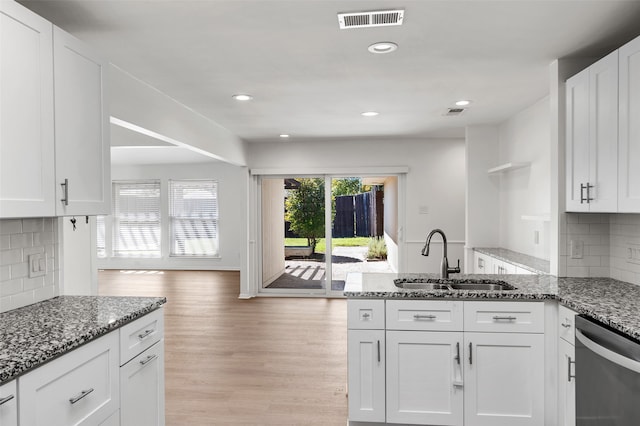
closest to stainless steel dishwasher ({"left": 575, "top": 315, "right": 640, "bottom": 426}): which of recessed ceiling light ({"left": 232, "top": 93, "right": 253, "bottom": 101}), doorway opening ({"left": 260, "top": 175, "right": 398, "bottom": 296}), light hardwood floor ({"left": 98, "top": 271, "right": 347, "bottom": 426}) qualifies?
light hardwood floor ({"left": 98, "top": 271, "right": 347, "bottom": 426})

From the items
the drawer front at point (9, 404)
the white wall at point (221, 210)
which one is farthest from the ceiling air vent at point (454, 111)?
the white wall at point (221, 210)

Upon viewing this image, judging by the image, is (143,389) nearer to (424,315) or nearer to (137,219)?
(424,315)

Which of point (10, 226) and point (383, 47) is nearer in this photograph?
point (10, 226)

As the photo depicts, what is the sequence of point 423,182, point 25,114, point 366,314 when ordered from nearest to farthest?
1. point 25,114
2. point 366,314
3. point 423,182

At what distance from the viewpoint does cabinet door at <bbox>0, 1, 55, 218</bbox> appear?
1.70 m

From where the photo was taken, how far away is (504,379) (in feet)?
8.16

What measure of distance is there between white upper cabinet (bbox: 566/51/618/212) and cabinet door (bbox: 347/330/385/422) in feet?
4.97

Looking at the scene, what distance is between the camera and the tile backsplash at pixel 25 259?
2.11 meters

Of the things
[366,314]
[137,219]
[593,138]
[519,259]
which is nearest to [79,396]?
[366,314]

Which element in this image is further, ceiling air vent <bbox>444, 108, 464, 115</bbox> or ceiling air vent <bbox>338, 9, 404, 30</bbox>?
ceiling air vent <bbox>444, 108, 464, 115</bbox>

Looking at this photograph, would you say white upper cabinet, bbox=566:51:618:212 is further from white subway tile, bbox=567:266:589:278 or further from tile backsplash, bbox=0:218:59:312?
tile backsplash, bbox=0:218:59:312

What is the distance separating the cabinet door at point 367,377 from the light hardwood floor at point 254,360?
0.34 m

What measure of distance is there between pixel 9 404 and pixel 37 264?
113 centimetres

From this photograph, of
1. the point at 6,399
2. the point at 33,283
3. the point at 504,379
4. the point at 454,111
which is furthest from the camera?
the point at 454,111
